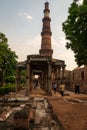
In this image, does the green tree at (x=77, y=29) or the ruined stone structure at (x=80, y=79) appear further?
the ruined stone structure at (x=80, y=79)

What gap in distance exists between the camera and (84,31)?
17797mm

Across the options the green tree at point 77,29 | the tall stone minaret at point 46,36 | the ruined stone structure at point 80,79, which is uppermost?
the tall stone minaret at point 46,36

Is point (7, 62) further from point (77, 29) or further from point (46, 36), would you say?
point (77, 29)

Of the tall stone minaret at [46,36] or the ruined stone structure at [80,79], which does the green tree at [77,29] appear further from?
the tall stone minaret at [46,36]

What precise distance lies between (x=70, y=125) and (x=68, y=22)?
44.6 feet

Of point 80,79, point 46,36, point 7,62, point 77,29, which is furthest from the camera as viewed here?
point 46,36

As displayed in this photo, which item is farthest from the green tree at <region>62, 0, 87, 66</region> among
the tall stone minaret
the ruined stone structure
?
the tall stone minaret

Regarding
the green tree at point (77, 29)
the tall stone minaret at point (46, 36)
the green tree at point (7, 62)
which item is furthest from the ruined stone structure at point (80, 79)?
the green tree at point (77, 29)

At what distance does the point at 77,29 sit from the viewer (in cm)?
1819

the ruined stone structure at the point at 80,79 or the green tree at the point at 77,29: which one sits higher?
the green tree at the point at 77,29

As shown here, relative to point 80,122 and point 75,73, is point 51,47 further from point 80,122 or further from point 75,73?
point 80,122

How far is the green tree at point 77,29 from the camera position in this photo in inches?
682

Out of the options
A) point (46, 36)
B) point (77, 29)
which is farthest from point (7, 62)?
point (77, 29)

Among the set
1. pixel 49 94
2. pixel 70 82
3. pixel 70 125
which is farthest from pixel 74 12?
pixel 70 82
